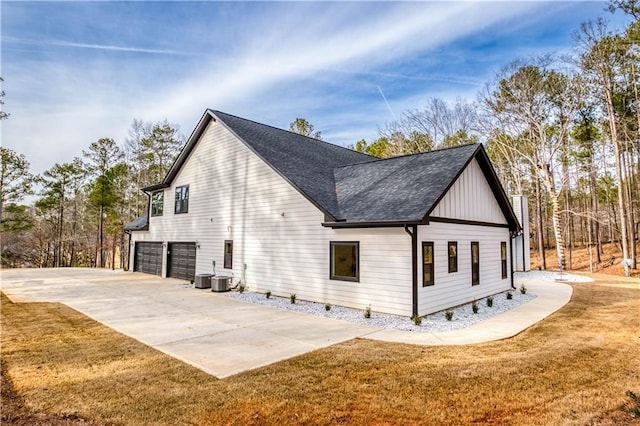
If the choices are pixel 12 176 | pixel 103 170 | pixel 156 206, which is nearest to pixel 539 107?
pixel 156 206

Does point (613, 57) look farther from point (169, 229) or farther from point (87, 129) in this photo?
point (87, 129)

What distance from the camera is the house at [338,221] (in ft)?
31.5

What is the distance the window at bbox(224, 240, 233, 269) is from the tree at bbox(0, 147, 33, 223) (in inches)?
1004

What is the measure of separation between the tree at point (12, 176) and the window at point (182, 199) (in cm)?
2047

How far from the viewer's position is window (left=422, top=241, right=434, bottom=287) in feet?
30.8

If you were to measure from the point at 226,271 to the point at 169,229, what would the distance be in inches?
247

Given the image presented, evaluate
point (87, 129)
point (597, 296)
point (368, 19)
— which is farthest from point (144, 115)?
point (597, 296)

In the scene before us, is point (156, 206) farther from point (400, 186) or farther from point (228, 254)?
point (400, 186)

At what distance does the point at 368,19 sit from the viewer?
12.5 m

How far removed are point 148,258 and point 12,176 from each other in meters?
18.3

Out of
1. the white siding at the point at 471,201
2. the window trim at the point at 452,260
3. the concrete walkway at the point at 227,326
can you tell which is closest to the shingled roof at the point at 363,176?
the white siding at the point at 471,201

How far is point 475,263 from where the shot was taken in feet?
39.5

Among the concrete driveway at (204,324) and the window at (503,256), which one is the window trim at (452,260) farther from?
the window at (503,256)

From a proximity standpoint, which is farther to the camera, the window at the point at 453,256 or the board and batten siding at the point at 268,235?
the window at the point at 453,256
